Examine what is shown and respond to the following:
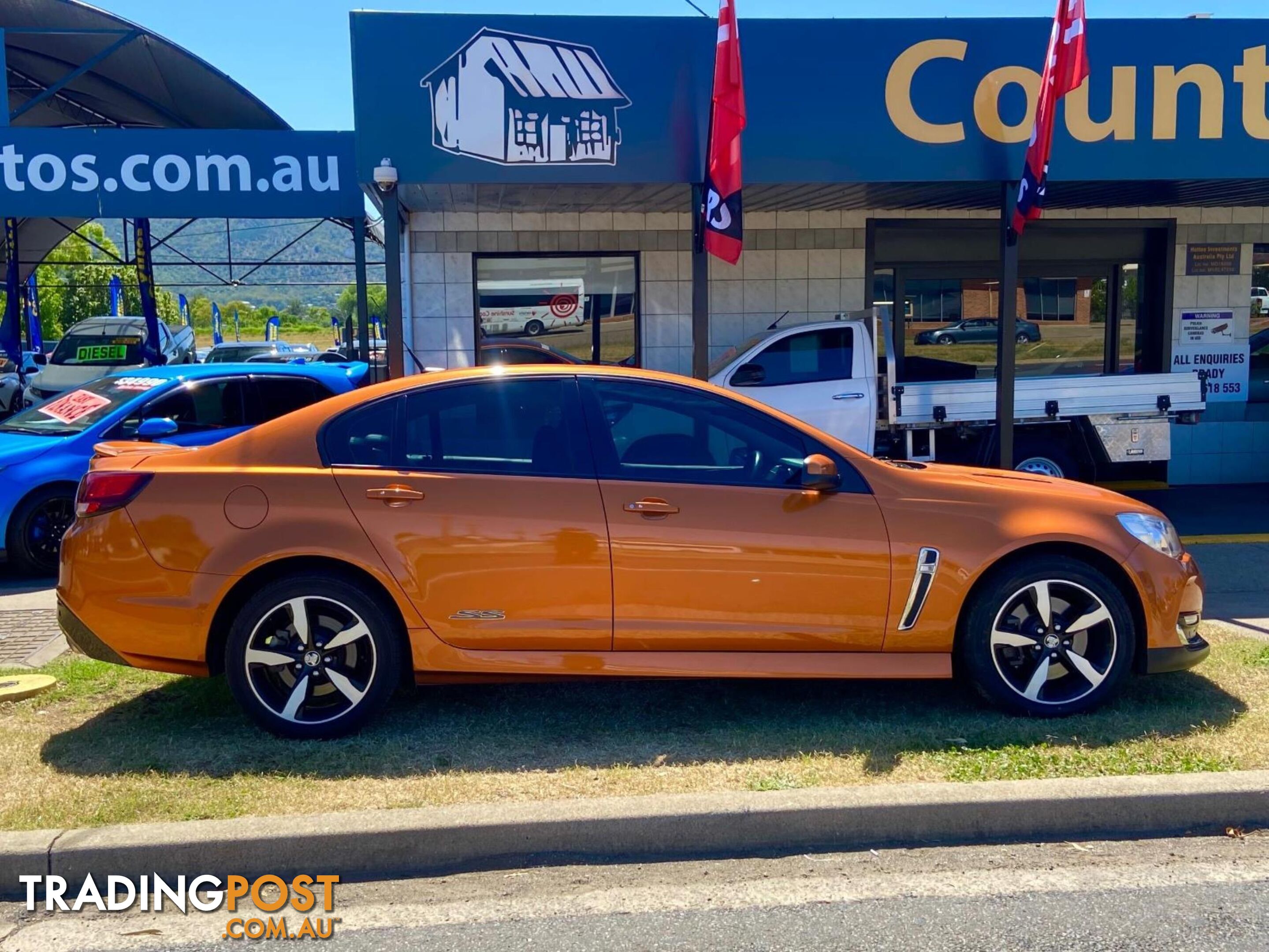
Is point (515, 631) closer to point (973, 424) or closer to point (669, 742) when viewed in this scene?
point (669, 742)

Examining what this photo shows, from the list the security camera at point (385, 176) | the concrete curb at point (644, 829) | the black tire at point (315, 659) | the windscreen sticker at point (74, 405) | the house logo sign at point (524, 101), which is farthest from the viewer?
the windscreen sticker at point (74, 405)

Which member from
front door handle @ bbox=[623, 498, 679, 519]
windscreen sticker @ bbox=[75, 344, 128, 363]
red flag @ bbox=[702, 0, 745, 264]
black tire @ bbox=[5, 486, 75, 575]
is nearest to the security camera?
red flag @ bbox=[702, 0, 745, 264]

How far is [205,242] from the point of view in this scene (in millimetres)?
145750

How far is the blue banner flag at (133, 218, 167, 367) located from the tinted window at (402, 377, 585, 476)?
16956mm

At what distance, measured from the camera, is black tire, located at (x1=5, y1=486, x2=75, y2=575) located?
8.46 m

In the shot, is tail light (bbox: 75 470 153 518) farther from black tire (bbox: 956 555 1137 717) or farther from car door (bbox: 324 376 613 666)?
black tire (bbox: 956 555 1137 717)

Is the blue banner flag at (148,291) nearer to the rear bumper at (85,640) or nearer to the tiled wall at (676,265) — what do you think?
the tiled wall at (676,265)

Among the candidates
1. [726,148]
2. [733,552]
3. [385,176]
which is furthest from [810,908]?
[385,176]

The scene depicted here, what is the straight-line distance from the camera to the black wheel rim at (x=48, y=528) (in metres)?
8.51

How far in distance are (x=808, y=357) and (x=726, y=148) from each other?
9.59 ft

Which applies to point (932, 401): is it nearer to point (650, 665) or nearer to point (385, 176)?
point (385, 176)

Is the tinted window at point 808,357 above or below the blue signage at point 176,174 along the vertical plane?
below

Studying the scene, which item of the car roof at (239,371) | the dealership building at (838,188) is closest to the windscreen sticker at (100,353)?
the dealership building at (838,188)

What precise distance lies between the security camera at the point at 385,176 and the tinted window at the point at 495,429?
143 inches
